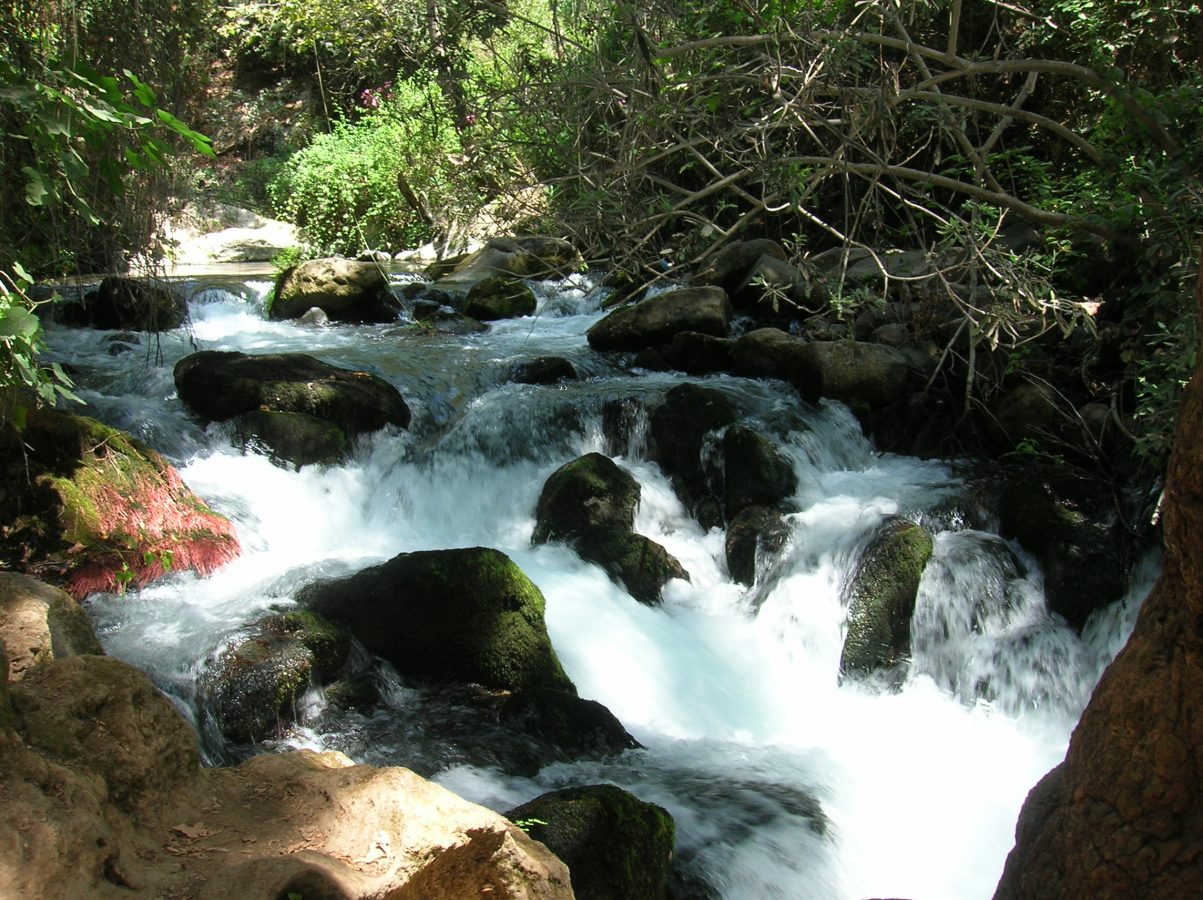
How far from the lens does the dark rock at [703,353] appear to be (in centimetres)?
941

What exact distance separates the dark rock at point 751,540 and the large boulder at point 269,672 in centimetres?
292

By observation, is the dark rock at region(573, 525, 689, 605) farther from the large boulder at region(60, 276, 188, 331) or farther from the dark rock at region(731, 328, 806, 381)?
the large boulder at region(60, 276, 188, 331)

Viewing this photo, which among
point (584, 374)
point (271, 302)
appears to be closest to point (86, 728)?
point (584, 374)

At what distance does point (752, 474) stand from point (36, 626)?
5507 millimetres

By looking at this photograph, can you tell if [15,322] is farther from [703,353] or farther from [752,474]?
[703,353]

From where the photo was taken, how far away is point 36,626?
2414mm

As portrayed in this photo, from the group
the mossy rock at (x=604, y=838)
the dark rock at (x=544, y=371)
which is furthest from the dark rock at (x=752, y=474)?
the mossy rock at (x=604, y=838)

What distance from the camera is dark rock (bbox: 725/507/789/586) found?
21.7 feet

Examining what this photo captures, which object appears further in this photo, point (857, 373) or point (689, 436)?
point (857, 373)

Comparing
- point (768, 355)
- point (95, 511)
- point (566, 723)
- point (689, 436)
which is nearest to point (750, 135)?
point (566, 723)

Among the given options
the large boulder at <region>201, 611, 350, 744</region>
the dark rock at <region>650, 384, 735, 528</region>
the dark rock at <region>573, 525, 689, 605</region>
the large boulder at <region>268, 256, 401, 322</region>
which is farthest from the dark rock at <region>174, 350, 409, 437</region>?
the large boulder at <region>268, 256, 401, 322</region>

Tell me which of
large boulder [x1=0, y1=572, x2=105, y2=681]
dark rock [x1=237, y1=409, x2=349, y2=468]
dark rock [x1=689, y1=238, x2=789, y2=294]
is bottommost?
dark rock [x1=237, y1=409, x2=349, y2=468]

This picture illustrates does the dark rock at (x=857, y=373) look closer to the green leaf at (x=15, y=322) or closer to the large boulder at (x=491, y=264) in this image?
the large boulder at (x=491, y=264)

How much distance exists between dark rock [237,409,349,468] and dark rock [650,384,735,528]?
Result: 2479 mm
